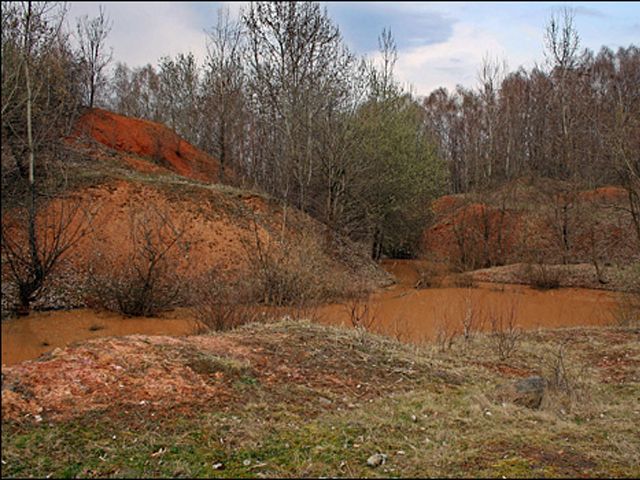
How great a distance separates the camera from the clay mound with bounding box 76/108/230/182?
74.5 ft

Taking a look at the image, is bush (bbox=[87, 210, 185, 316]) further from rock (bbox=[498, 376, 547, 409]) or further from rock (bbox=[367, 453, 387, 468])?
rock (bbox=[367, 453, 387, 468])

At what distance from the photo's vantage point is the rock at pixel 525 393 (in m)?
5.55

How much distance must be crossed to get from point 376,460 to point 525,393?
2415mm

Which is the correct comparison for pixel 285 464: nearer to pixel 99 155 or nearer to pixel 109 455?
pixel 109 455

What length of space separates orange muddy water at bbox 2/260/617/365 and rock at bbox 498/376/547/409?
3.86 m

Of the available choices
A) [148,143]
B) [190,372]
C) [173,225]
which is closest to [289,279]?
[173,225]

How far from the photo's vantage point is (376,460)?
382cm

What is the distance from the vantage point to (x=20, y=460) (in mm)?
3652

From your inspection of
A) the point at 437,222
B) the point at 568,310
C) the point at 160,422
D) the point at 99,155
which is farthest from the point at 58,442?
the point at 437,222

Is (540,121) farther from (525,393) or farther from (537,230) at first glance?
(525,393)

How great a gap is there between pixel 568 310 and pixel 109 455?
48.3 feet

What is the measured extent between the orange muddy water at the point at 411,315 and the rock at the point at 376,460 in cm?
234

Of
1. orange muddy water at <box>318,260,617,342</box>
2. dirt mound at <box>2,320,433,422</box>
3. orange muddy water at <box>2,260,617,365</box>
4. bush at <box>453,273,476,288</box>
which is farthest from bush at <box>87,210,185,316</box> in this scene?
bush at <box>453,273,476,288</box>

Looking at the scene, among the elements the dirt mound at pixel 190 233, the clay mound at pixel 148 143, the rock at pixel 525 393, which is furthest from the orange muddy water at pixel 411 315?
the clay mound at pixel 148 143
